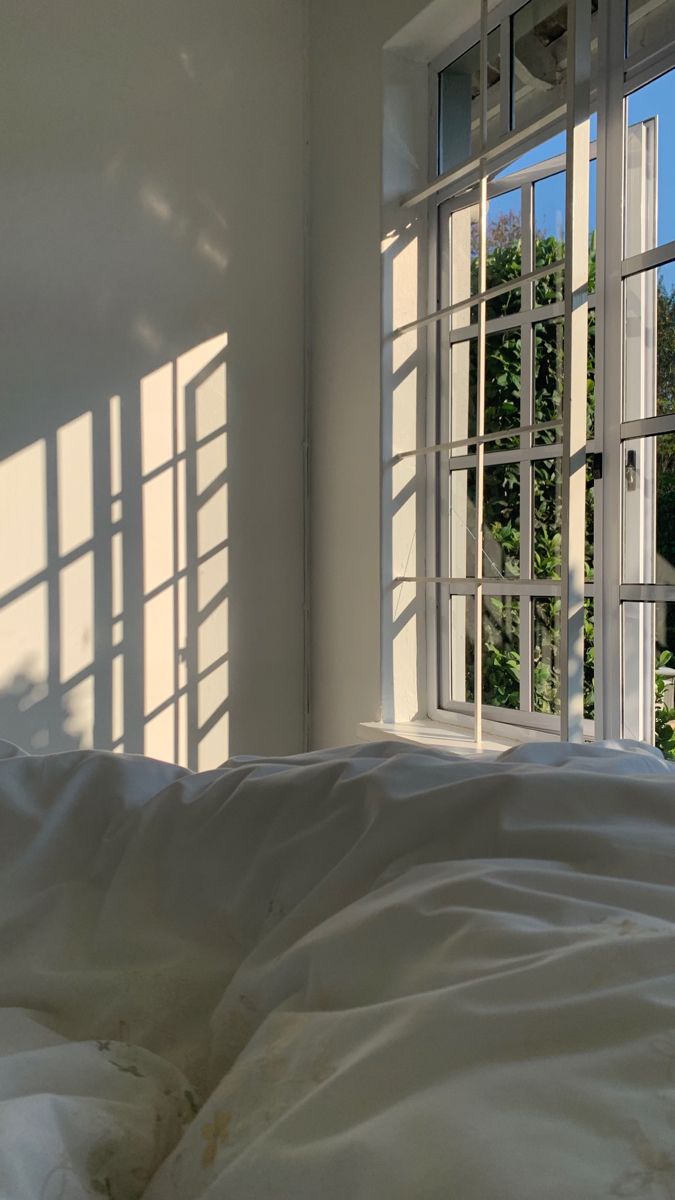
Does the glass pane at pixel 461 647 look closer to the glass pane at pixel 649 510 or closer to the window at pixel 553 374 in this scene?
the window at pixel 553 374

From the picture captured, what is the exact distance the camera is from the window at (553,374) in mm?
2508

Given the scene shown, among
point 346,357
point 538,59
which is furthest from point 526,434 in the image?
point 538,59

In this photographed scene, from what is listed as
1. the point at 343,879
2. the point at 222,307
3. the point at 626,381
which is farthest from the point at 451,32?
the point at 343,879

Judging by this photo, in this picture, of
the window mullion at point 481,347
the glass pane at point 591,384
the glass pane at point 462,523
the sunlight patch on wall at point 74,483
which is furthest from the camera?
the sunlight patch on wall at point 74,483

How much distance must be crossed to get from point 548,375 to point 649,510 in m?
0.57

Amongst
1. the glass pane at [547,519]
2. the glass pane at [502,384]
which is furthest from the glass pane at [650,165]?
the glass pane at [547,519]

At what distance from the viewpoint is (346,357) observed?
11.6 ft

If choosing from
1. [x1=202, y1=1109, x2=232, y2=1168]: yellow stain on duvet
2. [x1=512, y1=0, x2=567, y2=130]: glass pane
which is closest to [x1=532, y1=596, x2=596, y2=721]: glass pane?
[x1=512, y1=0, x2=567, y2=130]: glass pane

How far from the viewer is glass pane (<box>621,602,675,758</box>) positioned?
2.45m

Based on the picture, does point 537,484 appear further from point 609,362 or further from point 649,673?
point 649,673

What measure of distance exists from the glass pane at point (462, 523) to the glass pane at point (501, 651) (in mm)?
183

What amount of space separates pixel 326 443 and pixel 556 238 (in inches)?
44.8

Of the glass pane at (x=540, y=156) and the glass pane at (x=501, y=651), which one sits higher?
the glass pane at (x=540, y=156)

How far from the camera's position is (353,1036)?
55 centimetres
